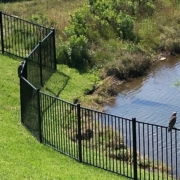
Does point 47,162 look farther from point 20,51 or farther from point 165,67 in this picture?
point 165,67

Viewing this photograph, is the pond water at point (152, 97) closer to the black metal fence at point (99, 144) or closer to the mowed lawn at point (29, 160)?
the black metal fence at point (99, 144)

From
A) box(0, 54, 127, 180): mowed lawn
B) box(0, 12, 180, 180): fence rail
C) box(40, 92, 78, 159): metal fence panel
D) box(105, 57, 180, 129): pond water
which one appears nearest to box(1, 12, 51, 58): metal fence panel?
box(105, 57, 180, 129): pond water

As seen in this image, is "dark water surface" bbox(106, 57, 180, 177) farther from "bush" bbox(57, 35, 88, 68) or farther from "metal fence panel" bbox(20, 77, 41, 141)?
"metal fence panel" bbox(20, 77, 41, 141)

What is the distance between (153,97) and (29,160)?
349 inches

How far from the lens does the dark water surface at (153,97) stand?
20123 millimetres

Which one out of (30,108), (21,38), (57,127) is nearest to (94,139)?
(57,127)

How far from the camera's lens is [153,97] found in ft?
72.4

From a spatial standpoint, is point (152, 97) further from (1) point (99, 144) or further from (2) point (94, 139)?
(1) point (99, 144)

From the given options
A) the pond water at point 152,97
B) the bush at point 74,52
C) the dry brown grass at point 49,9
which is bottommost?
the pond water at point 152,97

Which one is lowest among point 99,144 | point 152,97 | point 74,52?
point 152,97

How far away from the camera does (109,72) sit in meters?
24.0

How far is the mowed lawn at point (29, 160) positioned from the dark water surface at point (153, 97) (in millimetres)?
4149

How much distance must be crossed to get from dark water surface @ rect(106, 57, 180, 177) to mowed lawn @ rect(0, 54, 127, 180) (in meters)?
4.15

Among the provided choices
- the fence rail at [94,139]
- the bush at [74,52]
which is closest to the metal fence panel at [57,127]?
the fence rail at [94,139]
